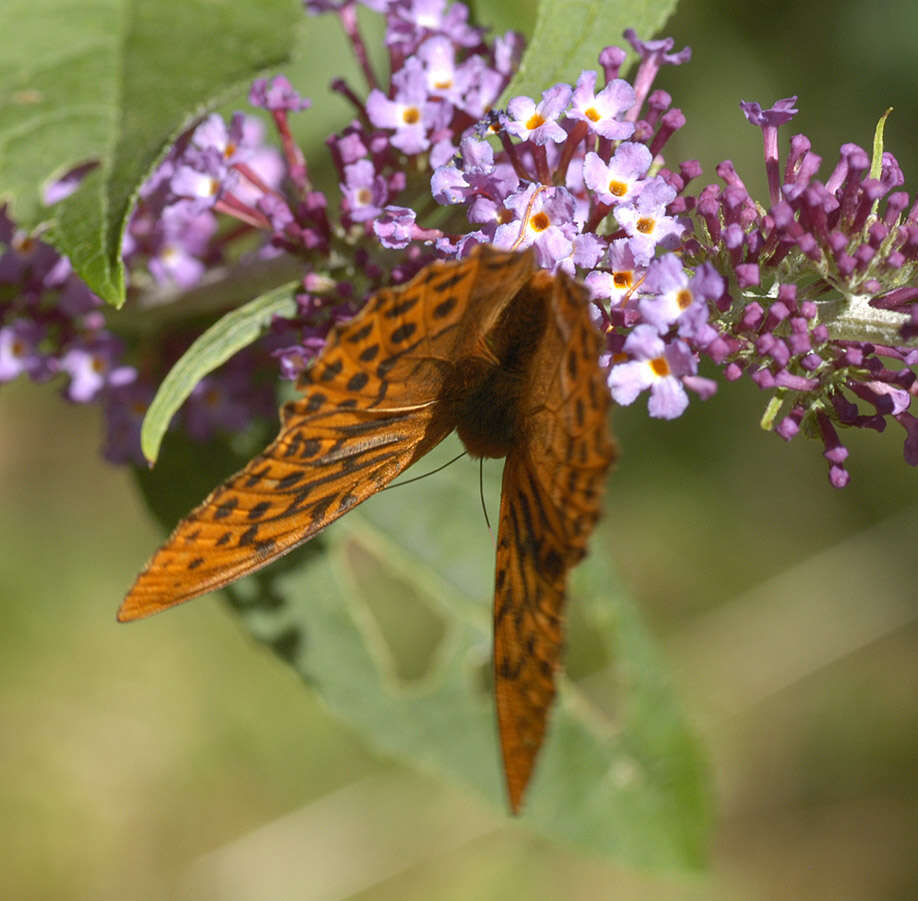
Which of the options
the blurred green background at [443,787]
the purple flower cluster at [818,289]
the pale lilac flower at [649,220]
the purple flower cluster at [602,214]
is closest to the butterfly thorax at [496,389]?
the purple flower cluster at [602,214]

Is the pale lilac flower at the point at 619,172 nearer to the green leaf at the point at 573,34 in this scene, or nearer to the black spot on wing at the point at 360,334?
the green leaf at the point at 573,34

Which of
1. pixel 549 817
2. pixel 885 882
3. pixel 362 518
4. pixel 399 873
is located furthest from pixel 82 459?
pixel 885 882

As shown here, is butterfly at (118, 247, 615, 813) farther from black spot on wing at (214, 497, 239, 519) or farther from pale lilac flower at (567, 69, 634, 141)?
pale lilac flower at (567, 69, 634, 141)

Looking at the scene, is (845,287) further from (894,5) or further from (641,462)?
(641,462)

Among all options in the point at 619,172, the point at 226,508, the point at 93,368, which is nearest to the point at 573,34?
the point at 619,172

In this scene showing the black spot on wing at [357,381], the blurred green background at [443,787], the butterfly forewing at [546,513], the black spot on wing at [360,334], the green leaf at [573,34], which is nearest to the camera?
the butterfly forewing at [546,513]

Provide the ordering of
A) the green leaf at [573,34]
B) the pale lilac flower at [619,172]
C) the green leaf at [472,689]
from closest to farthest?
the pale lilac flower at [619,172], the green leaf at [573,34], the green leaf at [472,689]
